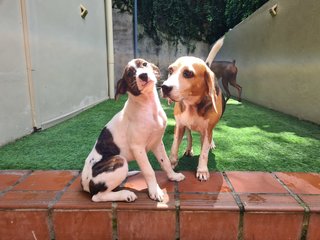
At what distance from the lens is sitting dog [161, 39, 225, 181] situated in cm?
166

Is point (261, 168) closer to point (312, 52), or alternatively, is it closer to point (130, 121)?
point (130, 121)

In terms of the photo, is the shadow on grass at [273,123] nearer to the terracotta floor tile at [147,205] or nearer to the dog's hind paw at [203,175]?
the dog's hind paw at [203,175]

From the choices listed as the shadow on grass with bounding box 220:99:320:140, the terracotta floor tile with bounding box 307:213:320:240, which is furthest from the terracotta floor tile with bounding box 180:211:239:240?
the shadow on grass with bounding box 220:99:320:140

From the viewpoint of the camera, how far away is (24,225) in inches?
60.4

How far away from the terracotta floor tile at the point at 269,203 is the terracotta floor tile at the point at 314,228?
3.5 inches

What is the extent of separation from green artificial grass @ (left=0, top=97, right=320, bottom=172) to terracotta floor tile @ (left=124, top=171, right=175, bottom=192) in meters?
0.24

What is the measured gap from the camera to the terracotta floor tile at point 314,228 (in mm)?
1506

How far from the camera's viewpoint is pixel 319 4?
12.8 ft

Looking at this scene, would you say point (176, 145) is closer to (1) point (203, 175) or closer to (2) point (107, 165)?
(1) point (203, 175)

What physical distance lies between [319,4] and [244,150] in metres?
2.94

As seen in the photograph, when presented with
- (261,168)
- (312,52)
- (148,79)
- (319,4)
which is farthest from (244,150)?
(319,4)

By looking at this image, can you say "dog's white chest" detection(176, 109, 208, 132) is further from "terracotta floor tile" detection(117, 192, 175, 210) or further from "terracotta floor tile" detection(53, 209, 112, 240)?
"terracotta floor tile" detection(53, 209, 112, 240)

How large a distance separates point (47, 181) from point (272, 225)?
152 centimetres

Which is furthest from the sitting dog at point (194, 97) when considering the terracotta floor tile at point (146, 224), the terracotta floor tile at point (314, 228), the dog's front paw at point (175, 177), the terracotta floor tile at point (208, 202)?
the terracotta floor tile at point (314, 228)
